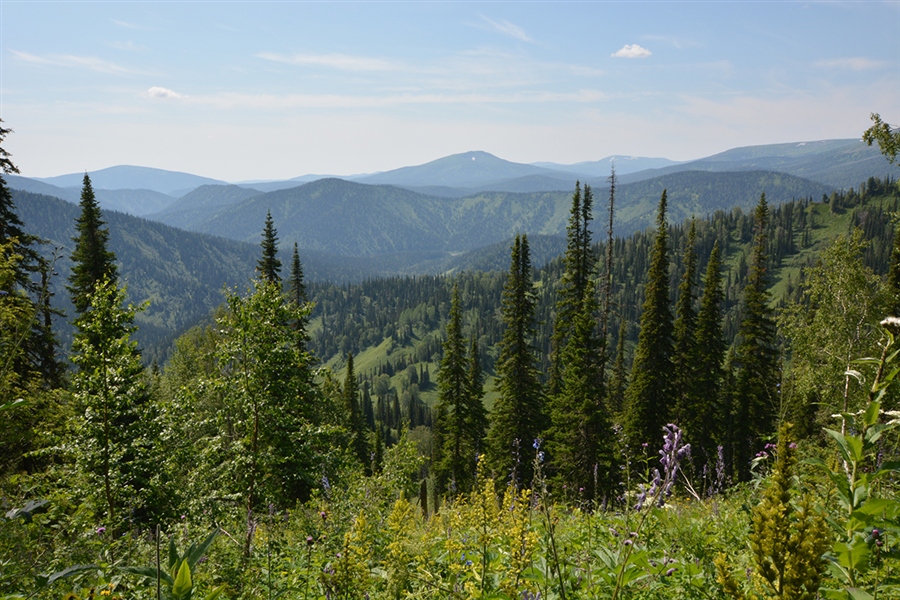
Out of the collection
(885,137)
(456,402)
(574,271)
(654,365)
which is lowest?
(456,402)

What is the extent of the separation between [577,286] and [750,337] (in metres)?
15.7

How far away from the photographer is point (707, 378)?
1480 inches

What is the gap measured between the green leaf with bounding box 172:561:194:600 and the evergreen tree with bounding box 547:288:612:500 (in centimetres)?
2739

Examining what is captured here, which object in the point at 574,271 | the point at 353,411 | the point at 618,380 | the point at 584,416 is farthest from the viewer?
the point at 353,411

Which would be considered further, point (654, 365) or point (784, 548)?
point (654, 365)

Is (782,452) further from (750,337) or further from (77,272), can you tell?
(750,337)

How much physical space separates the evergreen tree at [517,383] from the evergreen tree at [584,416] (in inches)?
205

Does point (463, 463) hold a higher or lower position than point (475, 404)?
lower

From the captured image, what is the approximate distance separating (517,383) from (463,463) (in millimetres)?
8061

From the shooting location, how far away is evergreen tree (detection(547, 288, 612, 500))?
2850 centimetres

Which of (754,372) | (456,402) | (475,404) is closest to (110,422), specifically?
(456,402)

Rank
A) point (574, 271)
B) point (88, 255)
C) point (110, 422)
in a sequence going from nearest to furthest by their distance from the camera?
point (110, 422), point (88, 255), point (574, 271)

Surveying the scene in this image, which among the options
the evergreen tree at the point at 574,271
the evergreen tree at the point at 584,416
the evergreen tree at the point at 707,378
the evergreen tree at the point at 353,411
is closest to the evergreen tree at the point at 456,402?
the evergreen tree at the point at 574,271

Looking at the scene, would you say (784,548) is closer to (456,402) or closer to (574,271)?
(574,271)
